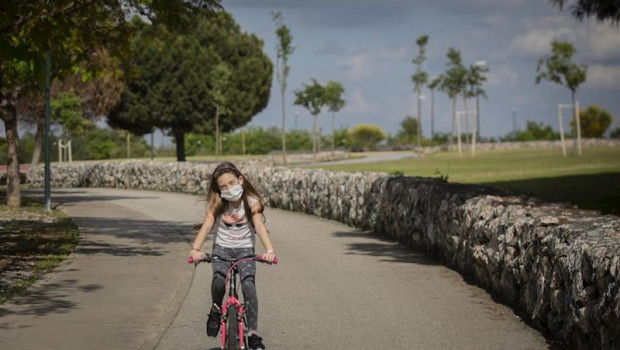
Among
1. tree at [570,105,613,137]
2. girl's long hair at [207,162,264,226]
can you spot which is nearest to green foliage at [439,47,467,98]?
tree at [570,105,613,137]

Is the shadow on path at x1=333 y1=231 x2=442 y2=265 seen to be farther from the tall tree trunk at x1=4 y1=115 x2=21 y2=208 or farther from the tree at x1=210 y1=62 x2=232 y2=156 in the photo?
the tree at x1=210 y1=62 x2=232 y2=156

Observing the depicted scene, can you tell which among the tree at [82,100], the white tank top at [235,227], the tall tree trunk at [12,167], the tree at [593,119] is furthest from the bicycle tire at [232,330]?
the tree at [593,119]

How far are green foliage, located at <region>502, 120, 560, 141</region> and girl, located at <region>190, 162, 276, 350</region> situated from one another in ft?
403

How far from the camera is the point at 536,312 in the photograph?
10.2 meters

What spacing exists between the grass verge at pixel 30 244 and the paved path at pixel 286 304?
0.34m

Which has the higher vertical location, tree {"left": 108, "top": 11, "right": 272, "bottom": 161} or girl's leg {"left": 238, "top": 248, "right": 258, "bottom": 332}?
tree {"left": 108, "top": 11, "right": 272, "bottom": 161}

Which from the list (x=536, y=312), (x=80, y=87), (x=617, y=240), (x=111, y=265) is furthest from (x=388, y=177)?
(x=80, y=87)

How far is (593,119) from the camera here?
137625 mm

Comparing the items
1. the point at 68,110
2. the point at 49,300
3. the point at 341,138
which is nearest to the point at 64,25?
the point at 49,300

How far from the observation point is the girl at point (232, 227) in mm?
7871

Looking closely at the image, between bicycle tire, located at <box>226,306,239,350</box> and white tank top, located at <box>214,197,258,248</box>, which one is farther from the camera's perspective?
white tank top, located at <box>214,197,258,248</box>

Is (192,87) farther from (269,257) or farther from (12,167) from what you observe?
(269,257)

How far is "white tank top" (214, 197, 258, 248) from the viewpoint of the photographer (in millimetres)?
8016

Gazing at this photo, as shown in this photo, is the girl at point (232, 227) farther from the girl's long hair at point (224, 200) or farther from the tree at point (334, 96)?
the tree at point (334, 96)
